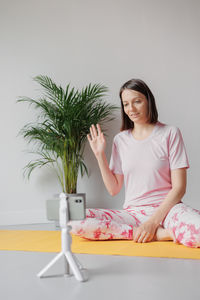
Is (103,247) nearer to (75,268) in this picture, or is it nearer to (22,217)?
(75,268)

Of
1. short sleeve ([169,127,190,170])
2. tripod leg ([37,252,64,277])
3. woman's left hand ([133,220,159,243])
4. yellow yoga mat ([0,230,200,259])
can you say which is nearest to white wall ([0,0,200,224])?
yellow yoga mat ([0,230,200,259])

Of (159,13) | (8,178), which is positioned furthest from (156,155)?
(159,13)

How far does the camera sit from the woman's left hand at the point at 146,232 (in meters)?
2.09

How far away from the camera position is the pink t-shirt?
229 centimetres

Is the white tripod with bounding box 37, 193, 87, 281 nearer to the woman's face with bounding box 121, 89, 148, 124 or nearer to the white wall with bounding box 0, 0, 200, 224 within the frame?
the woman's face with bounding box 121, 89, 148, 124

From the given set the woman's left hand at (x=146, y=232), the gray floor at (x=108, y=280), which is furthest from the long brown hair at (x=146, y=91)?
the gray floor at (x=108, y=280)

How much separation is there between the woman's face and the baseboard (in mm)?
1644

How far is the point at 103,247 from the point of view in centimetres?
207

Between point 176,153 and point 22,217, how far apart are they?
6.21ft

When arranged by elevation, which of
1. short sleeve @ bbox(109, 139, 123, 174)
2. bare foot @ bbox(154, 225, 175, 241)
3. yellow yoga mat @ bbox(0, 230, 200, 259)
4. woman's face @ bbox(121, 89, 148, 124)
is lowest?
yellow yoga mat @ bbox(0, 230, 200, 259)

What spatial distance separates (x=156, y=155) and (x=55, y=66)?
5.90ft

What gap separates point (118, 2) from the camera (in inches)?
145

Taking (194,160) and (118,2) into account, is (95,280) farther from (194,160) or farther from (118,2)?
(118,2)

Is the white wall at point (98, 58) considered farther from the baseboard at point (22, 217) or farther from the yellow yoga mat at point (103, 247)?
the yellow yoga mat at point (103, 247)
